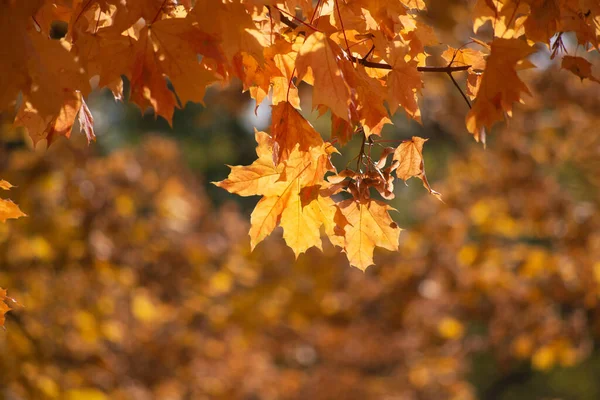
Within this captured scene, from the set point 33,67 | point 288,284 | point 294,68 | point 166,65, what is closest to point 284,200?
point 294,68

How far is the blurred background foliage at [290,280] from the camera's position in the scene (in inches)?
163

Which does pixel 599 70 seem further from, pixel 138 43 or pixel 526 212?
pixel 138 43

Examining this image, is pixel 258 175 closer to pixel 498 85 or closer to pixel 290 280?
pixel 498 85

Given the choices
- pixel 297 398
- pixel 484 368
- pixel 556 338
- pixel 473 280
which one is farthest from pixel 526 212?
pixel 484 368

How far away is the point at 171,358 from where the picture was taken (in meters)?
5.72

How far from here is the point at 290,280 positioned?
20.4 ft

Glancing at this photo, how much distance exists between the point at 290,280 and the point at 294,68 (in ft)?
16.7

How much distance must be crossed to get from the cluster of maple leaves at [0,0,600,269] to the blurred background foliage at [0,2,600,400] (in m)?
2.40

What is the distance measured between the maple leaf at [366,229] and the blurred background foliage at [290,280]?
96.0 inches

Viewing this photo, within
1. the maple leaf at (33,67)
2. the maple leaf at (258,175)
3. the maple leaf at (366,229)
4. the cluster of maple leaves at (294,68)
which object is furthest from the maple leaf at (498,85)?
the maple leaf at (33,67)

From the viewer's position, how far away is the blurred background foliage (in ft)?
13.6

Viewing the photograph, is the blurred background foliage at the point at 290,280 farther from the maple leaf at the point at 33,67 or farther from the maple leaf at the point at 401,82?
the maple leaf at the point at 401,82

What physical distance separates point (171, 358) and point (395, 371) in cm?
231

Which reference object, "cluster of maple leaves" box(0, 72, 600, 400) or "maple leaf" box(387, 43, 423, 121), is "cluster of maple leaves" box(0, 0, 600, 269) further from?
"cluster of maple leaves" box(0, 72, 600, 400)
